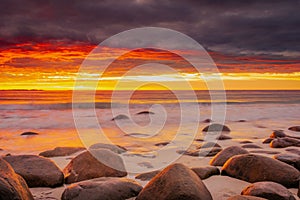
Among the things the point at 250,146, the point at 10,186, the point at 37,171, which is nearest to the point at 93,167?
the point at 37,171

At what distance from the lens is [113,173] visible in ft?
15.2

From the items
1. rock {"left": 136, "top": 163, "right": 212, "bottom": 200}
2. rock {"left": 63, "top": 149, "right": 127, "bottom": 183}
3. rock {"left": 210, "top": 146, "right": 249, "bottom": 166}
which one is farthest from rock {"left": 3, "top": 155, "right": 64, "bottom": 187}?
rock {"left": 210, "top": 146, "right": 249, "bottom": 166}

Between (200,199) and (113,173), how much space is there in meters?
1.78

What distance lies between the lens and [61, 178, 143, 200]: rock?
11.5ft

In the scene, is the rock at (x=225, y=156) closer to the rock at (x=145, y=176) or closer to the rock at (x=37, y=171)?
the rock at (x=145, y=176)

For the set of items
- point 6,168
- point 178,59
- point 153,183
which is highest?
point 178,59

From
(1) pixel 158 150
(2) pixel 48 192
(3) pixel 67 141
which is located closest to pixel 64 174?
(2) pixel 48 192

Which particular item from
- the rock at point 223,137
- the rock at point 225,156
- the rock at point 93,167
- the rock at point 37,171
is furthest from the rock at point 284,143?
the rock at point 37,171

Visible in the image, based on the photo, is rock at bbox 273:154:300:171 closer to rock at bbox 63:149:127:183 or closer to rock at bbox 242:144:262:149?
rock at bbox 242:144:262:149

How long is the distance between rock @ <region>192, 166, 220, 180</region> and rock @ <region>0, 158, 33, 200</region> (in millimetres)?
2378

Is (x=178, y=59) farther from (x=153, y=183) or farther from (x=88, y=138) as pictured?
(x=153, y=183)

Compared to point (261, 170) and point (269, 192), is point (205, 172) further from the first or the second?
point (269, 192)

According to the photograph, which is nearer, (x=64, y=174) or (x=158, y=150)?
(x=64, y=174)

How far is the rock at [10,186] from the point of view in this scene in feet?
8.85
